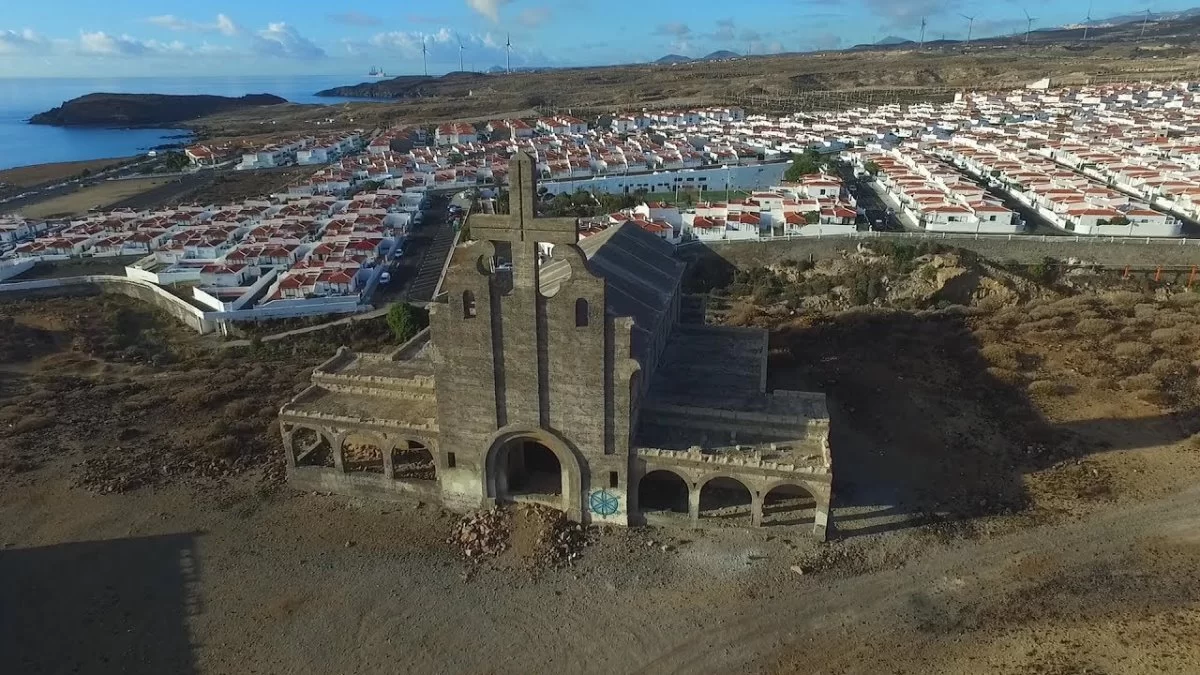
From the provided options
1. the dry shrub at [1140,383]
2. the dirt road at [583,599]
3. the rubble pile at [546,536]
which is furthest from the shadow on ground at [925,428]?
the rubble pile at [546,536]

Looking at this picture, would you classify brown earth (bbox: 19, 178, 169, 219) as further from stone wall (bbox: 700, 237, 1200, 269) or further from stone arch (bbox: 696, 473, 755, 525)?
stone arch (bbox: 696, 473, 755, 525)

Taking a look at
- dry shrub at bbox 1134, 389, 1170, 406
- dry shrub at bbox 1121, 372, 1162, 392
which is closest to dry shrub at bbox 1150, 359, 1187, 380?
dry shrub at bbox 1121, 372, 1162, 392

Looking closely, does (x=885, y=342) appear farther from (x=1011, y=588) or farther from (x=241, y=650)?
(x=241, y=650)

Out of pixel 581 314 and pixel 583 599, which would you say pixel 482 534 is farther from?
pixel 581 314

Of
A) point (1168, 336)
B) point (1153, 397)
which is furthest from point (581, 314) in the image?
point (1168, 336)

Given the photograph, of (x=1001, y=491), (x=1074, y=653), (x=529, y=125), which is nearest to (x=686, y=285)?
(x=1001, y=491)

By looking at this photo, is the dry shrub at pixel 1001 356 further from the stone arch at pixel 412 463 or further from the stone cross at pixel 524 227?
the stone arch at pixel 412 463

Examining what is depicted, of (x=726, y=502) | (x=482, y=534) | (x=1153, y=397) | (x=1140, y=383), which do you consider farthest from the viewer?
(x=1140, y=383)
